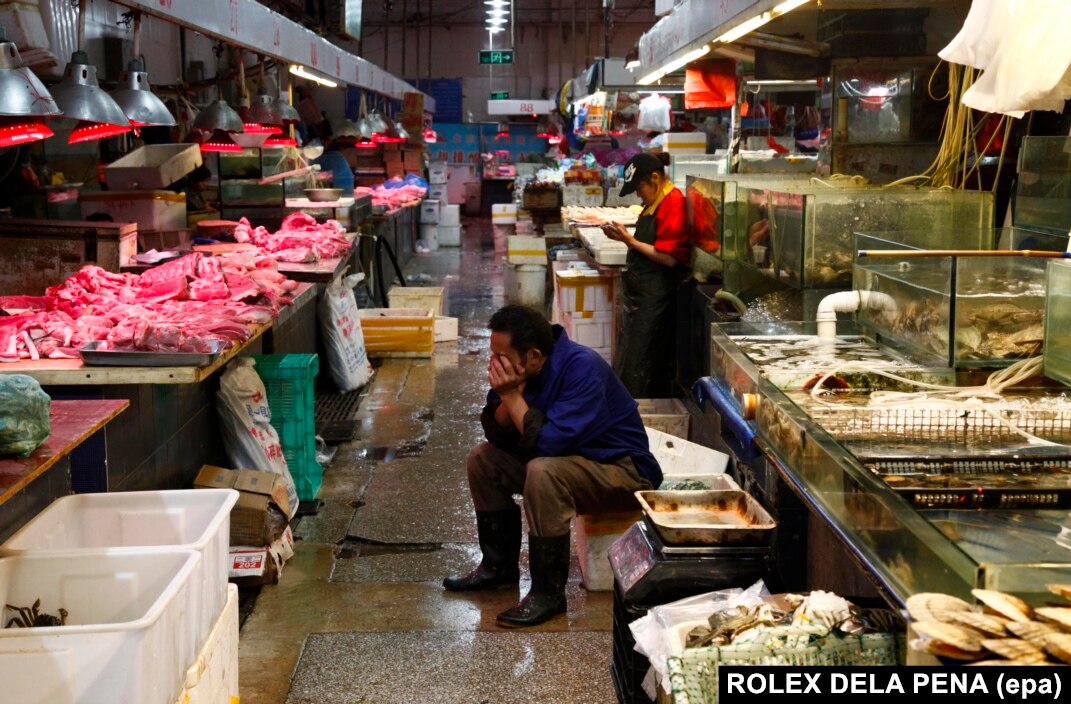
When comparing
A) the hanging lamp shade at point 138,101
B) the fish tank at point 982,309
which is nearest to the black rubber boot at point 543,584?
the fish tank at point 982,309

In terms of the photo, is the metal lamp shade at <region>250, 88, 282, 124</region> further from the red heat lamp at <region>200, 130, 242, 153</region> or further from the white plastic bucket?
the white plastic bucket

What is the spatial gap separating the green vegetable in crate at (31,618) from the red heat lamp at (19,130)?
9.57 ft

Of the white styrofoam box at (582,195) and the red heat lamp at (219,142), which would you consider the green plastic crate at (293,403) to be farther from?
the white styrofoam box at (582,195)

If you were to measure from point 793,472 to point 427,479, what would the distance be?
460cm

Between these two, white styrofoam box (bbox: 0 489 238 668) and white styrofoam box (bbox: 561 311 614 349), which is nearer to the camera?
white styrofoam box (bbox: 0 489 238 668)

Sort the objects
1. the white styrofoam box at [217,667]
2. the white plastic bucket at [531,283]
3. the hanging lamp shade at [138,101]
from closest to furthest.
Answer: the white styrofoam box at [217,667], the hanging lamp shade at [138,101], the white plastic bucket at [531,283]

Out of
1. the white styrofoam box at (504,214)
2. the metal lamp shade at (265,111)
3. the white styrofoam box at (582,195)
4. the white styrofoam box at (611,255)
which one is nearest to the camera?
the white styrofoam box at (611,255)

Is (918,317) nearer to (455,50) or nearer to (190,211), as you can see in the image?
(190,211)

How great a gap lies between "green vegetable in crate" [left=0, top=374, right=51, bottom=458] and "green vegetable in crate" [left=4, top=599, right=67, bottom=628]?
0.45 m

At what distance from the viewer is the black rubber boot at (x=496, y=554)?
5.72 metres

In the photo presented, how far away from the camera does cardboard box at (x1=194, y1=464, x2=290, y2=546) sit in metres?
5.75

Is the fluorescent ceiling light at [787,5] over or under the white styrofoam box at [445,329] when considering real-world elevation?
over

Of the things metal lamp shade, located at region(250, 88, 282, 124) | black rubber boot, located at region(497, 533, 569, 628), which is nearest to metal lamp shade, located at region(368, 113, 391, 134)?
metal lamp shade, located at region(250, 88, 282, 124)

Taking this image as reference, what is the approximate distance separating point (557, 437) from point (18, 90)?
2760mm
